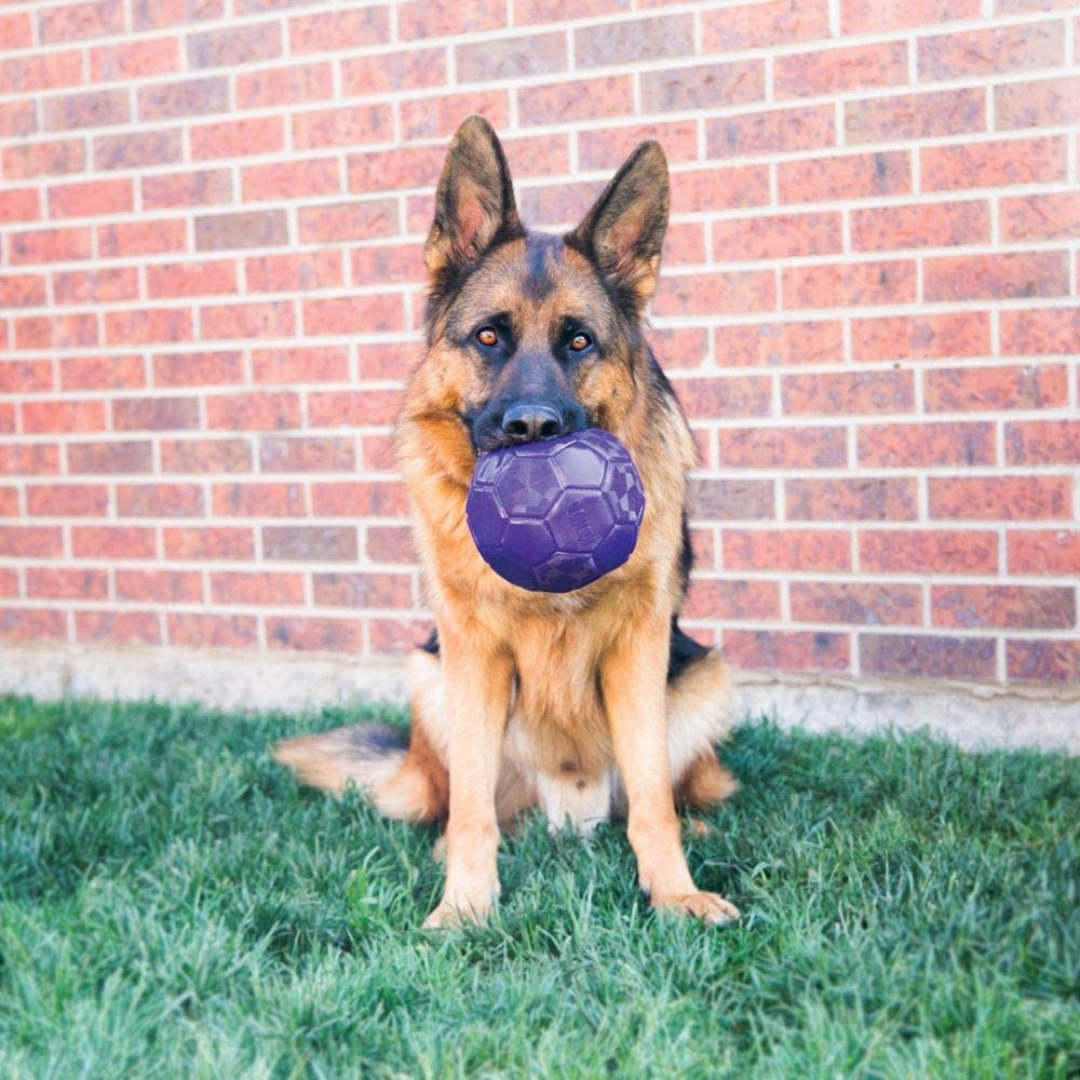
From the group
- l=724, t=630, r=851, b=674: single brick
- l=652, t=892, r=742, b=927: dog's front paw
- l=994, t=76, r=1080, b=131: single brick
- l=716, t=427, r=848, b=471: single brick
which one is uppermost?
l=994, t=76, r=1080, b=131: single brick

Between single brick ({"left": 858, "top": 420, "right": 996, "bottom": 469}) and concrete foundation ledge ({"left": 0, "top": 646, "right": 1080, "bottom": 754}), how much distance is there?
75 cm

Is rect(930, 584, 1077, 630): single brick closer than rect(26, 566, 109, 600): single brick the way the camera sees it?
Yes

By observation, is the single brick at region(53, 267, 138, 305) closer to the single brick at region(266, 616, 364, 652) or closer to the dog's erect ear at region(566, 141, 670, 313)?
the single brick at region(266, 616, 364, 652)

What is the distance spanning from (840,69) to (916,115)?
0.30m

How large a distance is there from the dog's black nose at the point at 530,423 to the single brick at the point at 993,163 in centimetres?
197

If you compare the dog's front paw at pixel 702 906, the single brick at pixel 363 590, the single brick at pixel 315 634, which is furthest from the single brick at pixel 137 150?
the dog's front paw at pixel 702 906

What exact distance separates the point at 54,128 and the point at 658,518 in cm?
348

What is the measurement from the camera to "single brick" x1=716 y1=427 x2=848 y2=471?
12.9 ft

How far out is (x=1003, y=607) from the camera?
12.5 ft

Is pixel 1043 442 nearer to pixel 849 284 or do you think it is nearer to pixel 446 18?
pixel 849 284

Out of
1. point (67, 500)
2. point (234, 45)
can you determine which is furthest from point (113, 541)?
point (234, 45)

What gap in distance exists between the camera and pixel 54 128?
485 cm

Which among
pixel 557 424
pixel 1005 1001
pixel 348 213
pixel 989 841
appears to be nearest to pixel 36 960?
pixel 557 424

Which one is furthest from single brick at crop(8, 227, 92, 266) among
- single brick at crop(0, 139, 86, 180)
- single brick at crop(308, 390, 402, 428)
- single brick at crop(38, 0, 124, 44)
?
single brick at crop(308, 390, 402, 428)
